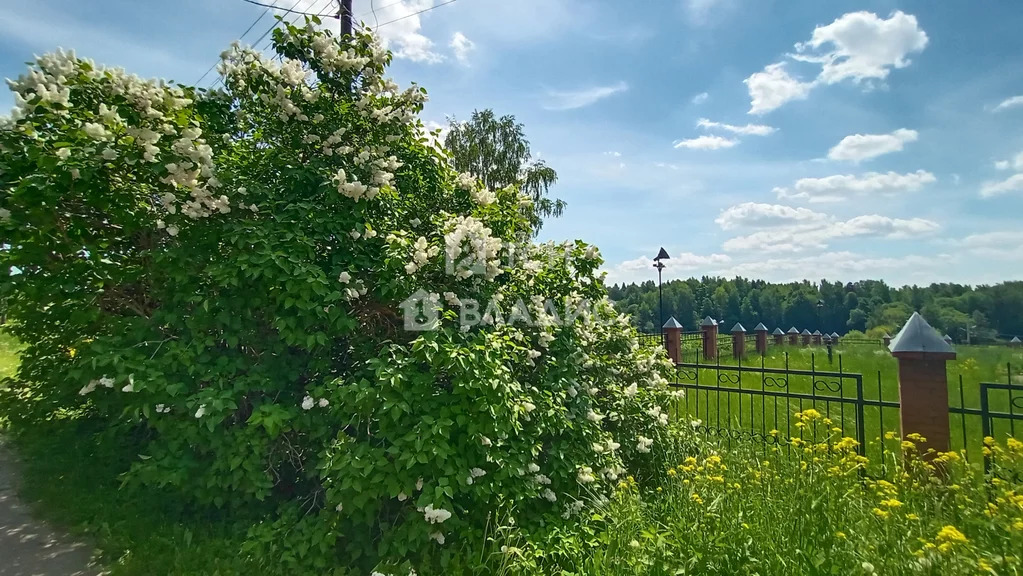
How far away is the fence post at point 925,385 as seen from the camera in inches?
146

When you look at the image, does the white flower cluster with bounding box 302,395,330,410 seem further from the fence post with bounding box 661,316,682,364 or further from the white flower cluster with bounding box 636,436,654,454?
the fence post with bounding box 661,316,682,364

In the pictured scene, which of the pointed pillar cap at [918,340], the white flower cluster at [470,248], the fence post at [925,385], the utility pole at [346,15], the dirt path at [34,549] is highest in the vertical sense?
the utility pole at [346,15]

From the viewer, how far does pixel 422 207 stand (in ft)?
12.5

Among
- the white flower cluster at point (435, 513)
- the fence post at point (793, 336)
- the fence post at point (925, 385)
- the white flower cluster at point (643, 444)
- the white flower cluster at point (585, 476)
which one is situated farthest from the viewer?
the fence post at point (793, 336)

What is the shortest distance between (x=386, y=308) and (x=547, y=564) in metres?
1.84

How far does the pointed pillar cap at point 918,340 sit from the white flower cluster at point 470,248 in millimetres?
3371

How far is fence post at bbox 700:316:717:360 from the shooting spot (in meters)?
14.5

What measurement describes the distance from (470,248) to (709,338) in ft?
43.3

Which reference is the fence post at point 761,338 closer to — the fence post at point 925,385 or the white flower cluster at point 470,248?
the fence post at point 925,385

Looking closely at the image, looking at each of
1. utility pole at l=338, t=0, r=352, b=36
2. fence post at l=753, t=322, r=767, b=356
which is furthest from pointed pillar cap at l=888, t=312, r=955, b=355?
fence post at l=753, t=322, r=767, b=356

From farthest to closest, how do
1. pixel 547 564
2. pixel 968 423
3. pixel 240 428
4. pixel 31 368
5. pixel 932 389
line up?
1. pixel 968 423
2. pixel 31 368
3. pixel 932 389
4. pixel 240 428
5. pixel 547 564

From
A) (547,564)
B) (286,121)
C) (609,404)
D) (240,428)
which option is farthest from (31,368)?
(609,404)

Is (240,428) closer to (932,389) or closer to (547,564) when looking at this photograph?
(547,564)

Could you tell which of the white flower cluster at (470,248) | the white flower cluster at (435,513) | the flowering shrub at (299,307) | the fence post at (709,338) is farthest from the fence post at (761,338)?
the white flower cluster at (435,513)
